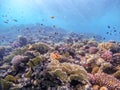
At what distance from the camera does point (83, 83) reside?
5535mm

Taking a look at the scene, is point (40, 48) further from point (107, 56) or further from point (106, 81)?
point (106, 81)

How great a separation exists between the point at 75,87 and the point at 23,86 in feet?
4.81

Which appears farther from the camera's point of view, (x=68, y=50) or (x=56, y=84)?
(x=68, y=50)

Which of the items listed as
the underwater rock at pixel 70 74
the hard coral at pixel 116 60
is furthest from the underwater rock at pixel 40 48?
the underwater rock at pixel 70 74

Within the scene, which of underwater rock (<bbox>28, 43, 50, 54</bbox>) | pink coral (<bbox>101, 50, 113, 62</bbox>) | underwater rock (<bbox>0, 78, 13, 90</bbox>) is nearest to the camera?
underwater rock (<bbox>0, 78, 13, 90</bbox>)

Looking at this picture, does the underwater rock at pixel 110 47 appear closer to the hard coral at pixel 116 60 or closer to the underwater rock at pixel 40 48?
the hard coral at pixel 116 60

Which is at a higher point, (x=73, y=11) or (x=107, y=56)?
(x=73, y=11)

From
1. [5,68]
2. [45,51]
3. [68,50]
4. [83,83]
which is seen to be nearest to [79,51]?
[68,50]

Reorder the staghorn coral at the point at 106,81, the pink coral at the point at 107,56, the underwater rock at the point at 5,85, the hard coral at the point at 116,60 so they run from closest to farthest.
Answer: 1. the staghorn coral at the point at 106,81
2. the underwater rock at the point at 5,85
3. the hard coral at the point at 116,60
4. the pink coral at the point at 107,56

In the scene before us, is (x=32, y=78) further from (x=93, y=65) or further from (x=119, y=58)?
(x=119, y=58)

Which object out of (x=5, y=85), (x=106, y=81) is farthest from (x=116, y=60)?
(x=5, y=85)

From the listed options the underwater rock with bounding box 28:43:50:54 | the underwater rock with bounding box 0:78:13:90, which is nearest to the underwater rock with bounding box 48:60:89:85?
the underwater rock with bounding box 0:78:13:90

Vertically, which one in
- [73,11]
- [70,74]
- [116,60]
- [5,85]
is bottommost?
[5,85]

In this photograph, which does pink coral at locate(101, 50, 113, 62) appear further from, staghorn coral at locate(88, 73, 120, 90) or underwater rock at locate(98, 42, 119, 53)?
staghorn coral at locate(88, 73, 120, 90)
